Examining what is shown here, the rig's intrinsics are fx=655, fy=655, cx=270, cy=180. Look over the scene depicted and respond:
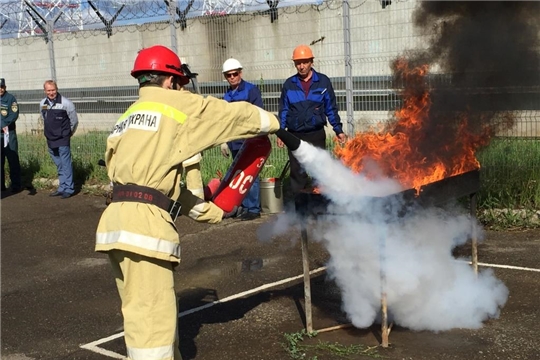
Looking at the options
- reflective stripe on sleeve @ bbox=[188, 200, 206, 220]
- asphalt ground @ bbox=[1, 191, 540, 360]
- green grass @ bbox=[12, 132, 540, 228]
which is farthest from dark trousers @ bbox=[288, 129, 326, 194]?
reflective stripe on sleeve @ bbox=[188, 200, 206, 220]

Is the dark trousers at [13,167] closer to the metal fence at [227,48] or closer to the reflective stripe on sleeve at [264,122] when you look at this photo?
the metal fence at [227,48]

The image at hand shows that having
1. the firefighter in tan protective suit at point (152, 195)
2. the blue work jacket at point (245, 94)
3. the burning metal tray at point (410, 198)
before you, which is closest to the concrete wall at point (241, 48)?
the burning metal tray at point (410, 198)

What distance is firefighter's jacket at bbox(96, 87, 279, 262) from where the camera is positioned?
3658mm

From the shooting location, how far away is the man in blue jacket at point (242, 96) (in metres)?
8.92

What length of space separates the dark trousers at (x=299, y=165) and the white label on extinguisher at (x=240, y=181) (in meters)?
4.03

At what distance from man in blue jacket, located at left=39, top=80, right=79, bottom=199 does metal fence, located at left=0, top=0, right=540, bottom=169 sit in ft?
5.74

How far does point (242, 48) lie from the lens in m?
12.7

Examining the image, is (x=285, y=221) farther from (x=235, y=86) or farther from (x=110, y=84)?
(x=110, y=84)

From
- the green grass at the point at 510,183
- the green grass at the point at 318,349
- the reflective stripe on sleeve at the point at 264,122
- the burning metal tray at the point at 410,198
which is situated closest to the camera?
the reflective stripe on sleeve at the point at 264,122

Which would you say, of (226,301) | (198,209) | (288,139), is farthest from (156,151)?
(226,301)

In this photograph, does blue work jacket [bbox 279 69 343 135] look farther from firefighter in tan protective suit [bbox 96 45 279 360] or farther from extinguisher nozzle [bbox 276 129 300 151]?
firefighter in tan protective suit [bbox 96 45 279 360]

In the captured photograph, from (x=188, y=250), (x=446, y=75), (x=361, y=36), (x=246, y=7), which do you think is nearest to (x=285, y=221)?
(x=188, y=250)

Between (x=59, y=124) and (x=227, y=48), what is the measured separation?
3457 millimetres

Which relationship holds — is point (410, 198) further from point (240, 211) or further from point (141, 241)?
point (240, 211)
